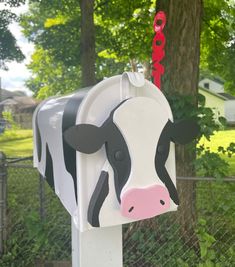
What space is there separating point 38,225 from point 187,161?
4.90ft

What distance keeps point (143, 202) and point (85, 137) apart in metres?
0.34

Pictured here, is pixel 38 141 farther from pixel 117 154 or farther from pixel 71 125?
pixel 117 154

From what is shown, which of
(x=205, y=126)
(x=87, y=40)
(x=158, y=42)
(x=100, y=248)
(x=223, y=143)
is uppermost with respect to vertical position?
(x=87, y=40)

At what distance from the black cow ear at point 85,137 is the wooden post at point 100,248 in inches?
21.3

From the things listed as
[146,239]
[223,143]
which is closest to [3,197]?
[146,239]

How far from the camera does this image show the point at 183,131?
4.94 feet

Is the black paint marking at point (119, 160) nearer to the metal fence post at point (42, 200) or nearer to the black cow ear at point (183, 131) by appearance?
the black cow ear at point (183, 131)

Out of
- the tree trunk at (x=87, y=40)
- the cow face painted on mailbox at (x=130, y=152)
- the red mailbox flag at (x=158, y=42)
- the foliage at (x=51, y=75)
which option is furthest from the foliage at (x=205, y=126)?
the foliage at (x=51, y=75)

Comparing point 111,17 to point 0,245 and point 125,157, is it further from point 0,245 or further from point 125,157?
point 125,157

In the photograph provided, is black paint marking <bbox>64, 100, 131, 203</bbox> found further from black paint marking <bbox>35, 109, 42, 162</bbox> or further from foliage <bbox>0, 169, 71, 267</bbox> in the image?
foliage <bbox>0, 169, 71, 267</bbox>

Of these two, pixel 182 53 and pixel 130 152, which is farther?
pixel 182 53

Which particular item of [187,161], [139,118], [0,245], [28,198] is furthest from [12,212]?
[139,118]

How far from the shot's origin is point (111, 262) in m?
1.70

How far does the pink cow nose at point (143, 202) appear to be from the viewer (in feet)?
4.32
